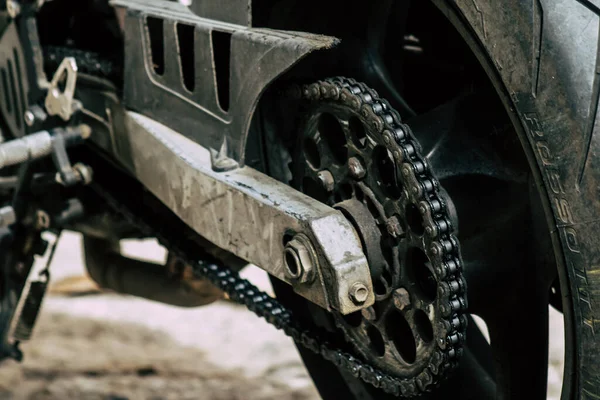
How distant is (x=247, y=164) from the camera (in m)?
1.37

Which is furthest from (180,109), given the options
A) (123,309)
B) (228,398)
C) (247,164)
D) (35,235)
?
(123,309)

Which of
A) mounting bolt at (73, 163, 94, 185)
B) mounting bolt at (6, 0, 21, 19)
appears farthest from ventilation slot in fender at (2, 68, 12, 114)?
mounting bolt at (73, 163, 94, 185)

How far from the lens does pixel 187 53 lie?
4.65ft

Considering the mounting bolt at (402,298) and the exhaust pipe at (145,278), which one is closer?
the mounting bolt at (402,298)

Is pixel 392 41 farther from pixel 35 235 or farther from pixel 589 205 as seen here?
pixel 35 235

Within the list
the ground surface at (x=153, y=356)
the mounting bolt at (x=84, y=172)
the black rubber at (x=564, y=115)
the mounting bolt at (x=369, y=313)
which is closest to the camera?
the black rubber at (x=564, y=115)

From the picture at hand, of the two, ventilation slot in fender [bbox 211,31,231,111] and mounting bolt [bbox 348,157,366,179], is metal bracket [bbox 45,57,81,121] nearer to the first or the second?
ventilation slot in fender [bbox 211,31,231,111]

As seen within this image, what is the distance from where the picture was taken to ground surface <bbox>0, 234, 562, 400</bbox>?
95.0 inches

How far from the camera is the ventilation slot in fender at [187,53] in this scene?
139cm

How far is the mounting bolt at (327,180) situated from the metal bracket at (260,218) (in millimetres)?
55

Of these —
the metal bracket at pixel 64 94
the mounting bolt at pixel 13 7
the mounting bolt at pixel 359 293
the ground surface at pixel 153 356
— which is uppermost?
the mounting bolt at pixel 13 7

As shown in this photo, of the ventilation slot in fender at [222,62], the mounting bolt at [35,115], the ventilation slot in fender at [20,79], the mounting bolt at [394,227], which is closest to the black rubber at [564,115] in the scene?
the mounting bolt at [394,227]

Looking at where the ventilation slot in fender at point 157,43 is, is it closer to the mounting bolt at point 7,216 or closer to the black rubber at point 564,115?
the mounting bolt at point 7,216

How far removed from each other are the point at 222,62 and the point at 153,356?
156cm
